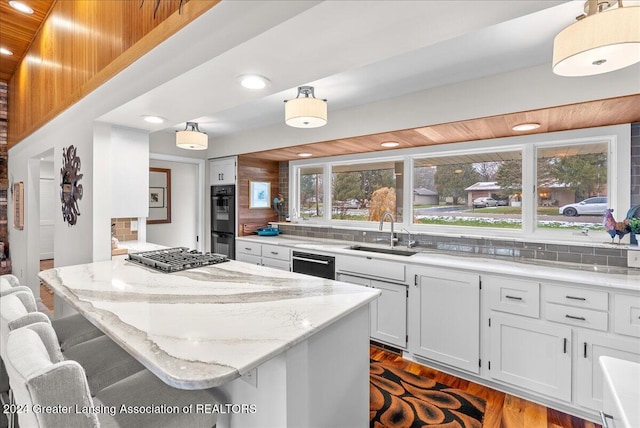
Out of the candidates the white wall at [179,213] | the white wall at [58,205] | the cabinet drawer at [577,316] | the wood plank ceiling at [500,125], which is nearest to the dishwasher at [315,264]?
the wood plank ceiling at [500,125]

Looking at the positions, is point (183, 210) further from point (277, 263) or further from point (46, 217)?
point (46, 217)

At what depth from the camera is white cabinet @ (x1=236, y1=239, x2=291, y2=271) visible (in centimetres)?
370

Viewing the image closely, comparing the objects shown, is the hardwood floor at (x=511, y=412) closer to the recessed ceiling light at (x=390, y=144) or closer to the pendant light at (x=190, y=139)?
the recessed ceiling light at (x=390, y=144)

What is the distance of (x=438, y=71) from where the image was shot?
2.21 metres

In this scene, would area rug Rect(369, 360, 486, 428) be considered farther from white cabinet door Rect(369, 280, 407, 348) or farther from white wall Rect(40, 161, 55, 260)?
white wall Rect(40, 161, 55, 260)

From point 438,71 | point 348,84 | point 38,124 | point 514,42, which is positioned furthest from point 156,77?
point 38,124

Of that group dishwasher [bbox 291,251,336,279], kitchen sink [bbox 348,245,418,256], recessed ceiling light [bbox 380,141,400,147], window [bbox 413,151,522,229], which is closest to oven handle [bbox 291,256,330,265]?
dishwasher [bbox 291,251,336,279]

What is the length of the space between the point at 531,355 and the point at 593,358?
335 millimetres

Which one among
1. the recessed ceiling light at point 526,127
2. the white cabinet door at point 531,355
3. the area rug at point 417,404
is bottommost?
the area rug at point 417,404

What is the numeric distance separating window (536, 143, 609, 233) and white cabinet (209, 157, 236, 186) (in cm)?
353

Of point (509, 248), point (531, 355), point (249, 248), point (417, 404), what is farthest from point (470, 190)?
point (249, 248)

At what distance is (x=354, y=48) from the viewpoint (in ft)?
4.18

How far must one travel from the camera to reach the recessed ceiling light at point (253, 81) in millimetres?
1561

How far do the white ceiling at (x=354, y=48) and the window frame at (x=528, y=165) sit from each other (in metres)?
0.91
